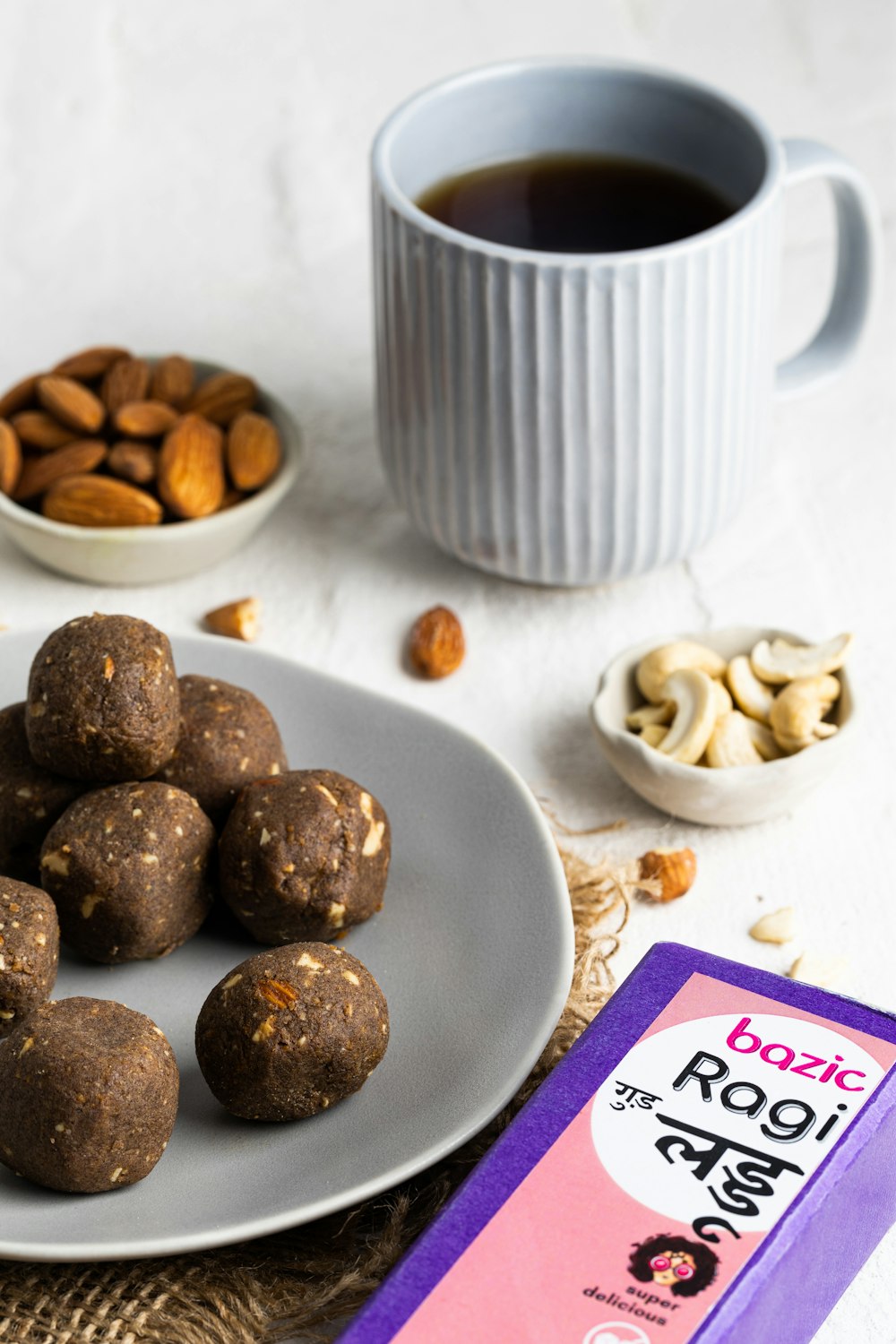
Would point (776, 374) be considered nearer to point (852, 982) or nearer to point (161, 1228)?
point (852, 982)

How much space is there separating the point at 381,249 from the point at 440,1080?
0.73 m

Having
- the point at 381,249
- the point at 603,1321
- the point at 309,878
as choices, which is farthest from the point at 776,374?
the point at 603,1321

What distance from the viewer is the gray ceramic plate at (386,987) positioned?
3.16 ft

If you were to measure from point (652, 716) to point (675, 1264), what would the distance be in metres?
0.58

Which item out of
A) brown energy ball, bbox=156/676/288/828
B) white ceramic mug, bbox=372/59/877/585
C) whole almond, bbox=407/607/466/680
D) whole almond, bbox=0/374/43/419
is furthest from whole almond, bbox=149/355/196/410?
brown energy ball, bbox=156/676/288/828

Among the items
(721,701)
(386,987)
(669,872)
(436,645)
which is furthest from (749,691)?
(386,987)

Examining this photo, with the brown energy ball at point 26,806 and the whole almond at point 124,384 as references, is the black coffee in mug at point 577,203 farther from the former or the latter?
the brown energy ball at point 26,806

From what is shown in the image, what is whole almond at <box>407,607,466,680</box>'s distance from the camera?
151 cm

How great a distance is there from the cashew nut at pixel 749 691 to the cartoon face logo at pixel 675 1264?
1.87 feet

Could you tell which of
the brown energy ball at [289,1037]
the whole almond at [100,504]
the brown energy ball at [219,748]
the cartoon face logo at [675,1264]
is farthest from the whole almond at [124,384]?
the cartoon face logo at [675,1264]

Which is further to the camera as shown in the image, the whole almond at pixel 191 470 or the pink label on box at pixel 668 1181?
the whole almond at pixel 191 470

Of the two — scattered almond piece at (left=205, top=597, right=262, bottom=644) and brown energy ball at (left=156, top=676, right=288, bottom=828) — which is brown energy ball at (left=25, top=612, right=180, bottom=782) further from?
scattered almond piece at (left=205, top=597, right=262, bottom=644)

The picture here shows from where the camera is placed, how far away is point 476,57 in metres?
2.14

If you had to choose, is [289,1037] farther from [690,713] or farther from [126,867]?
[690,713]
